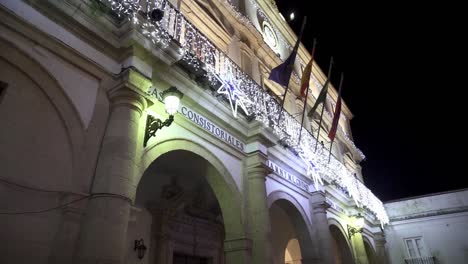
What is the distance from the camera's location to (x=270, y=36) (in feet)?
47.3

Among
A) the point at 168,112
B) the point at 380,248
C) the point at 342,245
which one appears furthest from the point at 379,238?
the point at 168,112

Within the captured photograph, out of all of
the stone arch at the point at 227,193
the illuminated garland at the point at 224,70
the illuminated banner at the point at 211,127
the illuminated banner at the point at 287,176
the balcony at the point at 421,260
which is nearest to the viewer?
the illuminated garland at the point at 224,70

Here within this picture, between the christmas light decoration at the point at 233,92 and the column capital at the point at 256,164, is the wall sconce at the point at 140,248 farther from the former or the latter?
the christmas light decoration at the point at 233,92

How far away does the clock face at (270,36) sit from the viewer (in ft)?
46.0

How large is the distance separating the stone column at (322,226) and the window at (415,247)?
423 inches

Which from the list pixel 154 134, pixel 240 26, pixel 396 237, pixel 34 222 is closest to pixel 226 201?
pixel 154 134

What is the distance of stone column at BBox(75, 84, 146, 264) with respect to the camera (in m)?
3.89

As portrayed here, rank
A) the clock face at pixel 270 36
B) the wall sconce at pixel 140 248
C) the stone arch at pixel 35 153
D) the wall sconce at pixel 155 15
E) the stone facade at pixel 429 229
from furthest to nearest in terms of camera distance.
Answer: the stone facade at pixel 429 229, the clock face at pixel 270 36, the wall sconce at pixel 140 248, the wall sconce at pixel 155 15, the stone arch at pixel 35 153

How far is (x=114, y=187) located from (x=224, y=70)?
4409 millimetres

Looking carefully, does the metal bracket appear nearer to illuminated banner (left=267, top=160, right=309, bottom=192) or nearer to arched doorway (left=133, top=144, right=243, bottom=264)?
arched doorway (left=133, top=144, right=243, bottom=264)

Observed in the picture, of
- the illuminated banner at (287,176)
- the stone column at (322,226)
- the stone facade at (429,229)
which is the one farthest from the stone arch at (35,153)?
the stone facade at (429,229)

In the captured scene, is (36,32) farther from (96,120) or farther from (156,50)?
(156,50)

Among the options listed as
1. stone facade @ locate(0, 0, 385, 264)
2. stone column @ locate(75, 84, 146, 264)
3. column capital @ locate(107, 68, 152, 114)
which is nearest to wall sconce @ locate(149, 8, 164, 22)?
stone facade @ locate(0, 0, 385, 264)

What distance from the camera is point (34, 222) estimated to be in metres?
3.83
